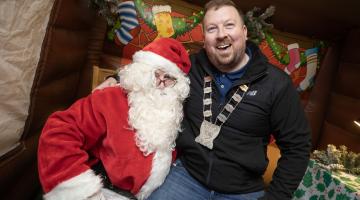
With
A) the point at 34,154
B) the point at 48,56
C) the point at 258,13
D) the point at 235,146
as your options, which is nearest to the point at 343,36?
the point at 258,13

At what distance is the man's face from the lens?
149 cm

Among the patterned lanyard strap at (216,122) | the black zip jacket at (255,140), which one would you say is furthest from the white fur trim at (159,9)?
the patterned lanyard strap at (216,122)

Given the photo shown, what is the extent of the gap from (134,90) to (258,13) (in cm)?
137

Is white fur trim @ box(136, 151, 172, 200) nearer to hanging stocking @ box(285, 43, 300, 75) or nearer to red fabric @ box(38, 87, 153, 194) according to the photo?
red fabric @ box(38, 87, 153, 194)

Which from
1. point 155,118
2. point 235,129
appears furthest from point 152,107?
point 235,129

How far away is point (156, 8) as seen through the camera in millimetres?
2162

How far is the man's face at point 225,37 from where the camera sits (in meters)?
1.49

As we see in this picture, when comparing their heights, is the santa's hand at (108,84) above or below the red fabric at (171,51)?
below

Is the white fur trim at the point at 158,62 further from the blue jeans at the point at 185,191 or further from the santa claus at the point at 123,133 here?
the blue jeans at the point at 185,191

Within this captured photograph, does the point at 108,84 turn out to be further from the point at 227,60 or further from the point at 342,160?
the point at 342,160

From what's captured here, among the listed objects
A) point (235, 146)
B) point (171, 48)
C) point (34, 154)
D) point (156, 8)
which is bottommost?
point (34, 154)

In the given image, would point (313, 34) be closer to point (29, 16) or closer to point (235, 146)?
point (235, 146)

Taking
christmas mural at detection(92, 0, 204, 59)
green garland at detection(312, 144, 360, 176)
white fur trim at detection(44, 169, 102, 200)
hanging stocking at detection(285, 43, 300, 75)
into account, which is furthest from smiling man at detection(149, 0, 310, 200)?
hanging stocking at detection(285, 43, 300, 75)

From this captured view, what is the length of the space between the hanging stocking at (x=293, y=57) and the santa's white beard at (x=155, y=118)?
4.37 ft
